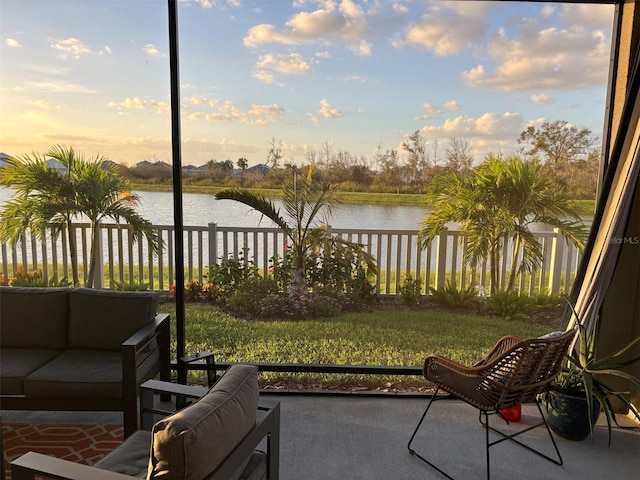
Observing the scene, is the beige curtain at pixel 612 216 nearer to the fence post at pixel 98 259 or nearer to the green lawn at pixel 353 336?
the green lawn at pixel 353 336

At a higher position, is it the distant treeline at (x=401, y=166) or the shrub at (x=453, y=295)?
the distant treeline at (x=401, y=166)

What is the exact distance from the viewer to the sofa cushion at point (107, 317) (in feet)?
8.52

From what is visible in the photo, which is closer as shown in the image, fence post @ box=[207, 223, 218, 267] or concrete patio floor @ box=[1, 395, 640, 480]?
concrete patio floor @ box=[1, 395, 640, 480]

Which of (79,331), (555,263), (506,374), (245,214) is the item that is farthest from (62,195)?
(555,263)

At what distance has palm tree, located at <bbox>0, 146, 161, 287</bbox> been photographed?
4.16 metres

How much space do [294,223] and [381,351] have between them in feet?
4.63

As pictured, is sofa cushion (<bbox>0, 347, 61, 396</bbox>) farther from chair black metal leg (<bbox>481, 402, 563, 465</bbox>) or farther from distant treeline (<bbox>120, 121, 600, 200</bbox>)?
distant treeline (<bbox>120, 121, 600, 200</bbox>)

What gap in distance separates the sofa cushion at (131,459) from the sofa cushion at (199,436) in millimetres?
379

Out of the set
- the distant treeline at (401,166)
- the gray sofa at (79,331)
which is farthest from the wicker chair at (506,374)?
the distant treeline at (401,166)

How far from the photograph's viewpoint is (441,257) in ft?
15.1

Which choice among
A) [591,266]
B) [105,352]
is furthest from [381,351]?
[105,352]

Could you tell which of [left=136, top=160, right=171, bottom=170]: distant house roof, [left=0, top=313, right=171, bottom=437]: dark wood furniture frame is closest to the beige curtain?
[left=0, top=313, right=171, bottom=437]: dark wood furniture frame

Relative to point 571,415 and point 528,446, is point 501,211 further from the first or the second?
point 528,446

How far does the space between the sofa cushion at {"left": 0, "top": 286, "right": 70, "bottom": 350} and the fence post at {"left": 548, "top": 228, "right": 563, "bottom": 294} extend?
4.16 metres
